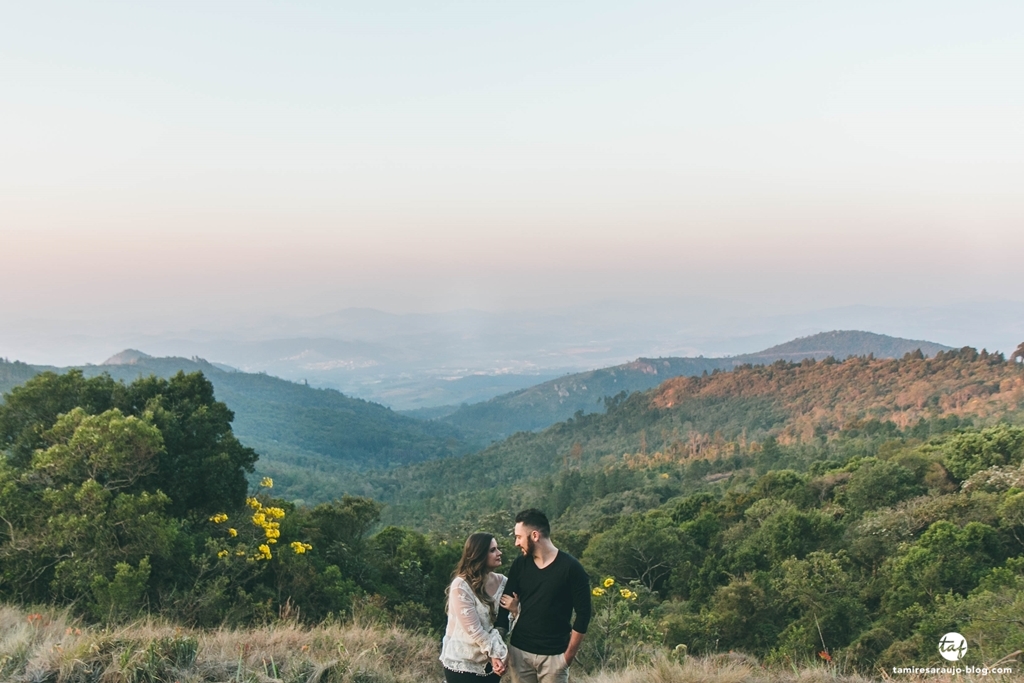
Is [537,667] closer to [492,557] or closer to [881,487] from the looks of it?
[492,557]

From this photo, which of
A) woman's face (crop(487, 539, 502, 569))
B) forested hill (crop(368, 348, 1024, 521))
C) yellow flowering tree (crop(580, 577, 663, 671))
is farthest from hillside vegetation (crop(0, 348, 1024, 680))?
forested hill (crop(368, 348, 1024, 521))

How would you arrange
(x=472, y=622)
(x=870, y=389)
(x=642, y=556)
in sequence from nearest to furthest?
(x=472, y=622)
(x=642, y=556)
(x=870, y=389)

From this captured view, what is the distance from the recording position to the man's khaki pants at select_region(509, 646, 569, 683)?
459 cm

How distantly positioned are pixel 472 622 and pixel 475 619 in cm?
3

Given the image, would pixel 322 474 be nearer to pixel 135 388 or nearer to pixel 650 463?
pixel 650 463

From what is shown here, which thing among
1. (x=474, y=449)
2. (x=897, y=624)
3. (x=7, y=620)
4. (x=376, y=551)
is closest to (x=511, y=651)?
(x=7, y=620)

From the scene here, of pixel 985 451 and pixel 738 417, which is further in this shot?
pixel 738 417

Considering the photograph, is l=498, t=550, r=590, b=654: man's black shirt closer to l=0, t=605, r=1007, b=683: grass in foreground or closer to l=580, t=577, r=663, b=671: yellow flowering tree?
l=0, t=605, r=1007, b=683: grass in foreground

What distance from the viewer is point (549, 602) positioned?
452cm

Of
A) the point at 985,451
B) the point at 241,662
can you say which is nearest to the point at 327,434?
the point at 985,451

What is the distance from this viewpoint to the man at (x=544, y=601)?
14.8 ft

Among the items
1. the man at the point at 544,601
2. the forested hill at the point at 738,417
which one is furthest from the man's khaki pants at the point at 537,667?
the forested hill at the point at 738,417

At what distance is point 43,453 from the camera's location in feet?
41.8

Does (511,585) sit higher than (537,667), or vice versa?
(511,585)
